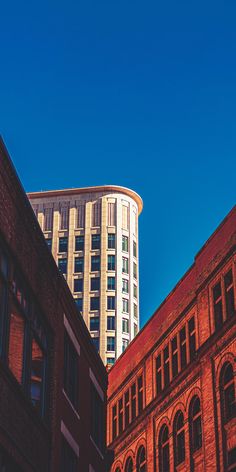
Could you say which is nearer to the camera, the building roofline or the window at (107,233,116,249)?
the window at (107,233,116,249)

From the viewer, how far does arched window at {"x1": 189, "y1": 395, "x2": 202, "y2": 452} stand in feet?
135

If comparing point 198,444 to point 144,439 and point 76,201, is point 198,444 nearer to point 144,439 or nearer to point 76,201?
point 144,439

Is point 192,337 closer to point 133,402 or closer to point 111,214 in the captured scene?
point 133,402

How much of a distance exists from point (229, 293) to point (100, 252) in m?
79.6

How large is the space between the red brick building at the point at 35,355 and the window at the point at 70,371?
0.03 meters

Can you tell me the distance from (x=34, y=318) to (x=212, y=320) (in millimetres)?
21055

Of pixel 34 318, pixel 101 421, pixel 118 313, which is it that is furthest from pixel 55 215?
pixel 34 318

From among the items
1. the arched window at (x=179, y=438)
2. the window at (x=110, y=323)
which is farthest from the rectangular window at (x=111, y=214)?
the arched window at (x=179, y=438)

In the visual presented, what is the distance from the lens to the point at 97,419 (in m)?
31.8

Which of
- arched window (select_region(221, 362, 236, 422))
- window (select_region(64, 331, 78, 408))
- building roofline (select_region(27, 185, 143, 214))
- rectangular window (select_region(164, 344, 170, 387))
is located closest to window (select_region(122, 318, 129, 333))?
building roofline (select_region(27, 185, 143, 214))

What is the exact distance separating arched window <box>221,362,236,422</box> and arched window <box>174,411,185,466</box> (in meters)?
5.62

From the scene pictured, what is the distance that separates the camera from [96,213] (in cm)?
12288

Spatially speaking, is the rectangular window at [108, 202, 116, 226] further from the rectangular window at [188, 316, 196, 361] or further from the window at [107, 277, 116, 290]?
the rectangular window at [188, 316, 196, 361]

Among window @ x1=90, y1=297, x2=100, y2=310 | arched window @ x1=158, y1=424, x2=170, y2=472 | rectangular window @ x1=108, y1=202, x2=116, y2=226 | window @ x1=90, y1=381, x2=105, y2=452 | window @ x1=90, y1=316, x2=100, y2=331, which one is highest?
rectangular window @ x1=108, y1=202, x2=116, y2=226
